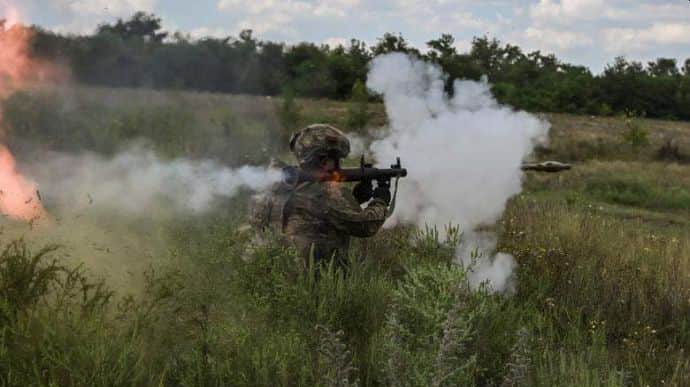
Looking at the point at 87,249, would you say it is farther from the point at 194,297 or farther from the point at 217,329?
the point at 217,329

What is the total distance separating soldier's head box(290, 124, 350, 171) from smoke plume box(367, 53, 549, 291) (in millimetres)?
1501

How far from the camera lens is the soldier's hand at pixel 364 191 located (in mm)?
6371

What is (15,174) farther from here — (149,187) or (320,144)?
(320,144)

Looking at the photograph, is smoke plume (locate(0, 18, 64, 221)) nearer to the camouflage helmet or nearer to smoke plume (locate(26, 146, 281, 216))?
smoke plume (locate(26, 146, 281, 216))

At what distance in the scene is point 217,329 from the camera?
15.4 ft

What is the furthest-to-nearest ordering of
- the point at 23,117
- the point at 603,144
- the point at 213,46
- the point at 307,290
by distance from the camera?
the point at 603,144
the point at 213,46
the point at 23,117
the point at 307,290

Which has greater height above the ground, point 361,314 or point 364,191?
point 364,191

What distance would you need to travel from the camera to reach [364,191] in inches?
252

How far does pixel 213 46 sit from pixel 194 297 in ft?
40.8

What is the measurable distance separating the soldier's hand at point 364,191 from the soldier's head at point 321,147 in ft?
1.05

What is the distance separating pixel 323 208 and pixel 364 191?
579 mm

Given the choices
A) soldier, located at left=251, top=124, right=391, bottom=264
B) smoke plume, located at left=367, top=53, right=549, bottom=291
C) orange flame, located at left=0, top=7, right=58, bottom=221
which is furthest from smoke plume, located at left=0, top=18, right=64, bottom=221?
smoke plume, located at left=367, top=53, right=549, bottom=291

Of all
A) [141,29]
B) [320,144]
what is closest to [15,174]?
[320,144]

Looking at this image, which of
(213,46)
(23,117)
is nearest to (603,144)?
(213,46)
